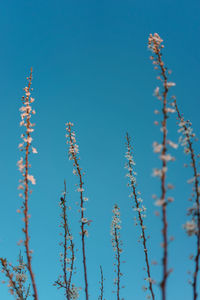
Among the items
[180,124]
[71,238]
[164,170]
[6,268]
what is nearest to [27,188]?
[6,268]

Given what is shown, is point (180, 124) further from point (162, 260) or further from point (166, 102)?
point (162, 260)

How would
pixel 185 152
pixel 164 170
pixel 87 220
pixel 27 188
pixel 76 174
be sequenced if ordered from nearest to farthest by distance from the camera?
pixel 164 170, pixel 27 188, pixel 185 152, pixel 87 220, pixel 76 174

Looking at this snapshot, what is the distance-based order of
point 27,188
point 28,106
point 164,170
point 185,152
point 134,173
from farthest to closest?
point 134,173 → point 28,106 → point 185,152 → point 27,188 → point 164,170

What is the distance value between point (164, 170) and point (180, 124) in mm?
3726

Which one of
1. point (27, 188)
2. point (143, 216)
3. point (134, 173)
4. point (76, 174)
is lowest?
point (27, 188)

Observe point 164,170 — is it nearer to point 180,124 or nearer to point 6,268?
point 180,124

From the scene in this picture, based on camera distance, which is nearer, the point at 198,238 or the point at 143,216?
the point at 198,238

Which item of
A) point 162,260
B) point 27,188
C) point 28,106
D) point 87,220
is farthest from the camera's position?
point 87,220

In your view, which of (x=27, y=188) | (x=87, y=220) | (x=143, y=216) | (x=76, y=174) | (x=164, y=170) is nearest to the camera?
(x=164, y=170)

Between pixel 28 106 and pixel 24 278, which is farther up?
pixel 28 106

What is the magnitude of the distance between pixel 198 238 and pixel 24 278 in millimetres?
7732

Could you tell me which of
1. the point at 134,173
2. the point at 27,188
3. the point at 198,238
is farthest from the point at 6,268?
the point at 134,173

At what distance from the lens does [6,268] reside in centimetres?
877

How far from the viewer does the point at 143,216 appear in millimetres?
13250
